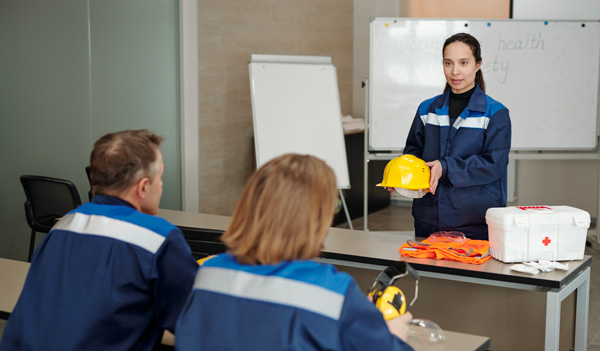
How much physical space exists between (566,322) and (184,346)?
1.92 m

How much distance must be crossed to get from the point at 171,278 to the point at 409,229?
4.96 metres

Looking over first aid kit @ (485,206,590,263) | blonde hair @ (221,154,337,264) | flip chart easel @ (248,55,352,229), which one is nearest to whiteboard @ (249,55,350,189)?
flip chart easel @ (248,55,352,229)

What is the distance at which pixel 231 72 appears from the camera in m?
5.66

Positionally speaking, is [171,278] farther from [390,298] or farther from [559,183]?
[559,183]

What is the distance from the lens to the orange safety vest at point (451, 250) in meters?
2.66

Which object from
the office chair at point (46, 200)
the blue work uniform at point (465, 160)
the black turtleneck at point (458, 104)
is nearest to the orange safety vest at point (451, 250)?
the blue work uniform at point (465, 160)

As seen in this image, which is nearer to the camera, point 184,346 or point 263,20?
point 184,346

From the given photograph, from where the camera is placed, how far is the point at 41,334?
1657mm

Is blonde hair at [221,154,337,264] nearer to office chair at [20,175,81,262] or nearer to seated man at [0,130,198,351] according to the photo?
seated man at [0,130,198,351]

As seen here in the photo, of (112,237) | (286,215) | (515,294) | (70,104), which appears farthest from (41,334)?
(70,104)

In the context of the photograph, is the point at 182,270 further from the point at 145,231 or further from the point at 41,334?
the point at 41,334

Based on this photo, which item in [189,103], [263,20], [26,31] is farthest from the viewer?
[263,20]

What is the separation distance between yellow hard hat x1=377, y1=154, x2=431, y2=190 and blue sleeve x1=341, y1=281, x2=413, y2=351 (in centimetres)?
140

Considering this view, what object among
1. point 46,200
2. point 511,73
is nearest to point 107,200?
point 46,200
